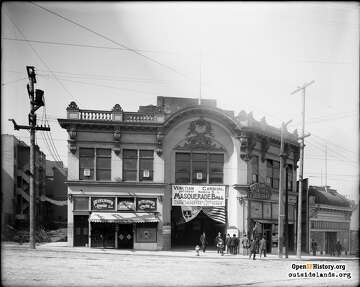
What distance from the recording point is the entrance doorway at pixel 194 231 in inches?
928

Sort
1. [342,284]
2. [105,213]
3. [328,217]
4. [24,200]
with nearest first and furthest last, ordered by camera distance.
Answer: [342,284]
[105,213]
[328,217]
[24,200]

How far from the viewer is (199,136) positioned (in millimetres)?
23906

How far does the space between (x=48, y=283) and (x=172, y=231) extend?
13.8 metres

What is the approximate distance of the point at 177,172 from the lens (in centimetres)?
2377

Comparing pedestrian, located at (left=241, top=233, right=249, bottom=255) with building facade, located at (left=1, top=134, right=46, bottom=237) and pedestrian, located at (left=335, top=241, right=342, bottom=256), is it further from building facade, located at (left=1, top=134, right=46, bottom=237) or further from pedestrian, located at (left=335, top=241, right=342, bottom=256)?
building facade, located at (left=1, top=134, right=46, bottom=237)

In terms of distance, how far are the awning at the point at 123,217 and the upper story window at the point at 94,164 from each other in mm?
2257

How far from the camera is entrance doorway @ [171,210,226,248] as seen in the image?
23.6 m

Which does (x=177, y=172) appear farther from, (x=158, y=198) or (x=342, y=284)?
(x=342, y=284)


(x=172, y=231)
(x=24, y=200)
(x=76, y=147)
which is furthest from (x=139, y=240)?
(x=24, y=200)

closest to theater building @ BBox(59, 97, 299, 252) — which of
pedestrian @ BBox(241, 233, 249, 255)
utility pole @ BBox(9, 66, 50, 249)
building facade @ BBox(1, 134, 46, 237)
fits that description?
pedestrian @ BBox(241, 233, 249, 255)

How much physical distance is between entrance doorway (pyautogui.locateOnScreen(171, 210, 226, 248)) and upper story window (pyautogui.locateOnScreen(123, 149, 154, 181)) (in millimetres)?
3613

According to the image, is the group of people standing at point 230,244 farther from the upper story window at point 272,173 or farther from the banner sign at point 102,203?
the banner sign at point 102,203

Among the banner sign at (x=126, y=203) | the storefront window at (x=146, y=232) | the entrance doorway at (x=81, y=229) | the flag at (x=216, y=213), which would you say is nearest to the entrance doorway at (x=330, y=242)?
the flag at (x=216, y=213)

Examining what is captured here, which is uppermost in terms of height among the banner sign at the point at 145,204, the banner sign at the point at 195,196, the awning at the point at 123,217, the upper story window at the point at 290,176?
the upper story window at the point at 290,176
